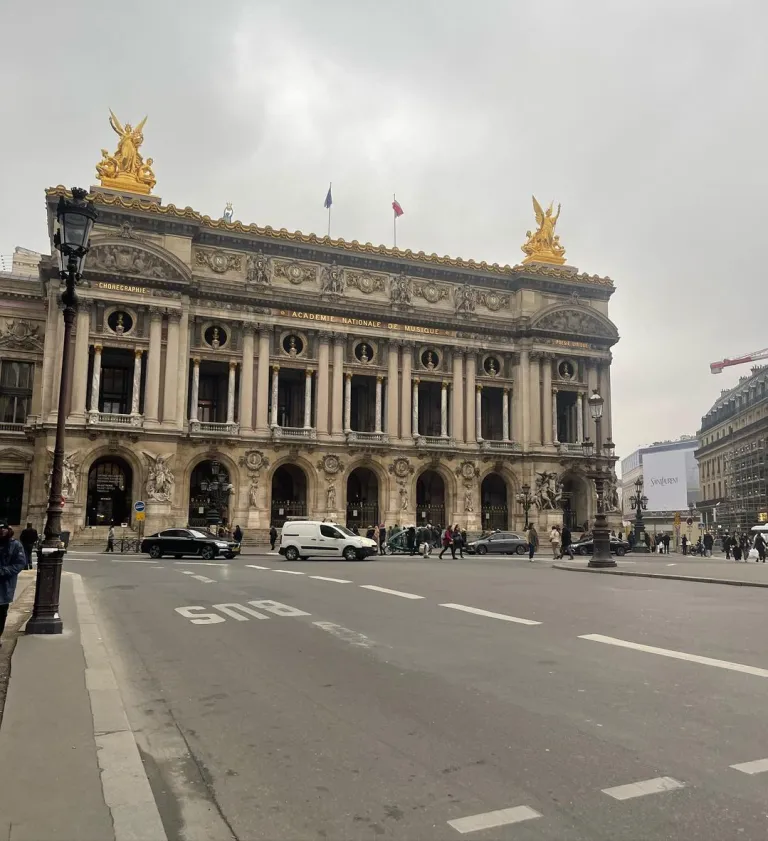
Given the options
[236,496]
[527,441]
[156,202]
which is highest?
[156,202]

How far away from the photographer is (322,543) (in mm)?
33062

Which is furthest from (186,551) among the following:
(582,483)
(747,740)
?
(582,483)

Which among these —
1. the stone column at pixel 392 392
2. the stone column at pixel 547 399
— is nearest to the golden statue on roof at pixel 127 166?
the stone column at pixel 392 392

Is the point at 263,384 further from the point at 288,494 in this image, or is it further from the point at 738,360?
the point at 738,360

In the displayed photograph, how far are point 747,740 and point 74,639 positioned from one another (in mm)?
8261

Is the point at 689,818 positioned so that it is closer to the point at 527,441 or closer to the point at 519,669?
the point at 519,669

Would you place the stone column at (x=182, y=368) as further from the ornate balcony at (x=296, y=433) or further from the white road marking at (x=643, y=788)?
the white road marking at (x=643, y=788)

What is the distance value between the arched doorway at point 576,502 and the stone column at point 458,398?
31.4 ft

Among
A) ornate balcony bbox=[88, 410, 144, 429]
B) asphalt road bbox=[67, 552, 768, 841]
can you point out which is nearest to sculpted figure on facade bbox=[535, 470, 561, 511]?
ornate balcony bbox=[88, 410, 144, 429]

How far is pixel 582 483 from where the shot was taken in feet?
193

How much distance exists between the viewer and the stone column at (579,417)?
196 feet

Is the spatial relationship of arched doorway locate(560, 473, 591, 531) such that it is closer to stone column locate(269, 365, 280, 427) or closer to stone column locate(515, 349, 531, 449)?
stone column locate(515, 349, 531, 449)

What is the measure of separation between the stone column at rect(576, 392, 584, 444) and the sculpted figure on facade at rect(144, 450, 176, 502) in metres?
31.3

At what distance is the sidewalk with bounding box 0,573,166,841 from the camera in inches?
165
